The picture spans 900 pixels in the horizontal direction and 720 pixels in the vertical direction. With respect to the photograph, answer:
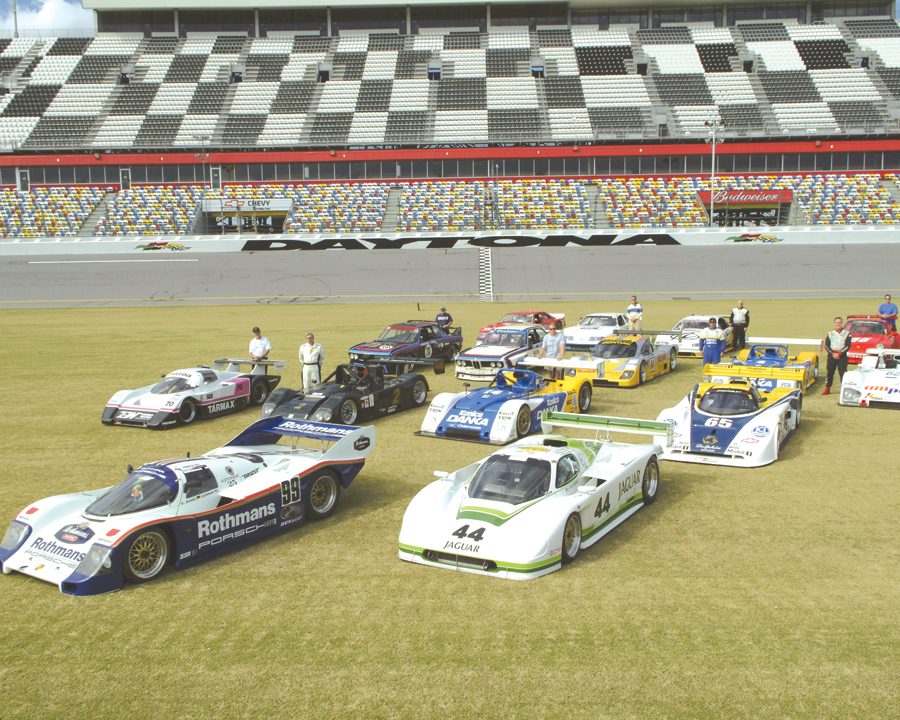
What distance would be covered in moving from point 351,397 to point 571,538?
23.5ft

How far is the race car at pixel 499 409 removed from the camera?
13.7 m

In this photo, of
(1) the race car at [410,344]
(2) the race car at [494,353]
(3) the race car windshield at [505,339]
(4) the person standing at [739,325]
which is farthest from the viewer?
(4) the person standing at [739,325]

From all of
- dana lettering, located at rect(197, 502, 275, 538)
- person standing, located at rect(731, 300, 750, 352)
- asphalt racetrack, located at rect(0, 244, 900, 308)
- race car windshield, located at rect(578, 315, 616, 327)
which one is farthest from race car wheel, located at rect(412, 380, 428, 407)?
asphalt racetrack, located at rect(0, 244, 900, 308)

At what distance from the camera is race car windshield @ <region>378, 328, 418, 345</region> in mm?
21797

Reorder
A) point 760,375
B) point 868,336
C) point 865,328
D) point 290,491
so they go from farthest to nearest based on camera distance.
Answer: point 865,328, point 868,336, point 760,375, point 290,491

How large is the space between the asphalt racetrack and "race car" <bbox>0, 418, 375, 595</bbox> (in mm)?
29300

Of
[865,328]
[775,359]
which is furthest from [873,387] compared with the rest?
[865,328]

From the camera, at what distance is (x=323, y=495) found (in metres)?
10.5

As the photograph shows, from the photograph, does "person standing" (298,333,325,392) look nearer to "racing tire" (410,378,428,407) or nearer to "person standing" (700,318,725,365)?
"racing tire" (410,378,428,407)

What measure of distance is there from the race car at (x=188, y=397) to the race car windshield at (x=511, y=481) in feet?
26.2

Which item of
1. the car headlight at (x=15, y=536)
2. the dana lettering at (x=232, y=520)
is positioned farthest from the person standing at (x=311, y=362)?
the car headlight at (x=15, y=536)

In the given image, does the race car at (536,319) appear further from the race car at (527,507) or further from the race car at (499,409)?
the race car at (527,507)

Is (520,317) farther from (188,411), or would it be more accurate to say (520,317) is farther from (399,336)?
(188,411)

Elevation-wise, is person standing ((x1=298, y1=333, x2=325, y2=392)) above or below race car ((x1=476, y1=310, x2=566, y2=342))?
above
